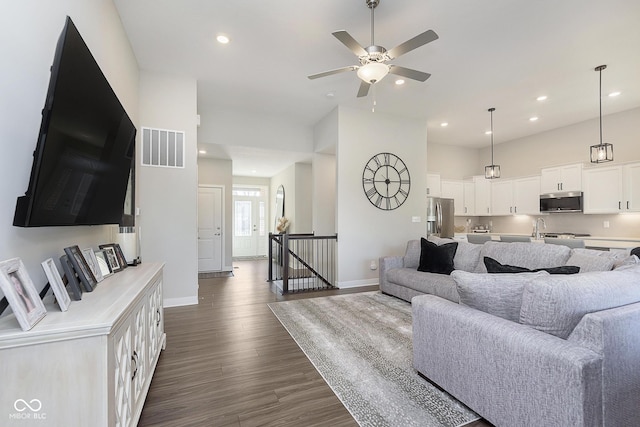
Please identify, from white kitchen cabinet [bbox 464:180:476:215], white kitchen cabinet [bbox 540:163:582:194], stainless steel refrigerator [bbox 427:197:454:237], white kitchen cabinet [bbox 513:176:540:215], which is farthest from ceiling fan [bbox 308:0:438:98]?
white kitchen cabinet [bbox 464:180:476:215]

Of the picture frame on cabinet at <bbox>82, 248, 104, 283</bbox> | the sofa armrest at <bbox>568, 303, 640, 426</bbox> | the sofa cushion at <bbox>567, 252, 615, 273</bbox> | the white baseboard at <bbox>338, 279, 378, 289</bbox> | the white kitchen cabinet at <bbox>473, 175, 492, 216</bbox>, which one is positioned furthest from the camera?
the white kitchen cabinet at <bbox>473, 175, 492, 216</bbox>

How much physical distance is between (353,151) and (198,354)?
3987 mm

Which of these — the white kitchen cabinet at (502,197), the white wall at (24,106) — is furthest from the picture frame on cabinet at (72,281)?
the white kitchen cabinet at (502,197)

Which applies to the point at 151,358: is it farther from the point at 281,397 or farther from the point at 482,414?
the point at 482,414

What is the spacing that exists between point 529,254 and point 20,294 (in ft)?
13.2

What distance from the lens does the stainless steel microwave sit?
5652mm

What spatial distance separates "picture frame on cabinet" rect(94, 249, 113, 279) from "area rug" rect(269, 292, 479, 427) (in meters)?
1.73

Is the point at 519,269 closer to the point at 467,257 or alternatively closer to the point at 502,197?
the point at 467,257

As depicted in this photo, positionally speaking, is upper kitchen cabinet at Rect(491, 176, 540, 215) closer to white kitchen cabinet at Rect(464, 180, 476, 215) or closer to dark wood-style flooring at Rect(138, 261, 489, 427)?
white kitchen cabinet at Rect(464, 180, 476, 215)

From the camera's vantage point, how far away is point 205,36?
3.16m

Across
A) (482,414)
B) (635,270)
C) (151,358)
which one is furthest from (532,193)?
(151,358)

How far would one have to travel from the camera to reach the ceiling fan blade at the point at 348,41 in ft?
7.92

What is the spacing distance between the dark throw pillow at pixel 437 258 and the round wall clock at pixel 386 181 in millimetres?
1470

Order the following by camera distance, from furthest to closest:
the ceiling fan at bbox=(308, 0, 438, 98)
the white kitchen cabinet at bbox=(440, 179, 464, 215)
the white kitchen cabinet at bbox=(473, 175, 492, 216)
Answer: the white kitchen cabinet at bbox=(473, 175, 492, 216) → the white kitchen cabinet at bbox=(440, 179, 464, 215) → the ceiling fan at bbox=(308, 0, 438, 98)
